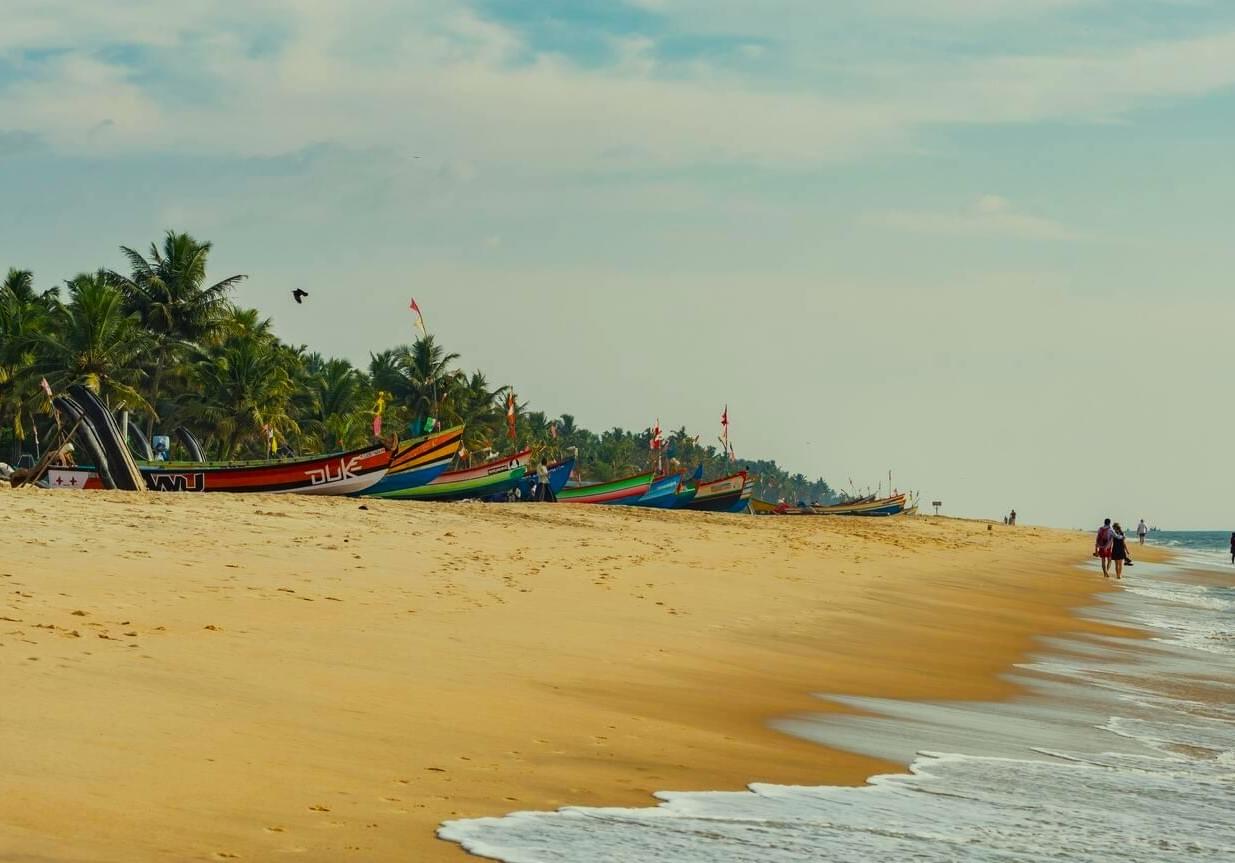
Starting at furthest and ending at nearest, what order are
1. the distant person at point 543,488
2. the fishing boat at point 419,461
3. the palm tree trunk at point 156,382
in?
the palm tree trunk at point 156,382 → the distant person at point 543,488 → the fishing boat at point 419,461

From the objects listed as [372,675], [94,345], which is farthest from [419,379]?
[372,675]

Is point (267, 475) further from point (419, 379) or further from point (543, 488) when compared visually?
point (419, 379)

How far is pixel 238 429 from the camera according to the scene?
64.6 meters

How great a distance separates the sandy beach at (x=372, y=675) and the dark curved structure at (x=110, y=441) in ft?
25.3

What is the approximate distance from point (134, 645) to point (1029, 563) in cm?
4381

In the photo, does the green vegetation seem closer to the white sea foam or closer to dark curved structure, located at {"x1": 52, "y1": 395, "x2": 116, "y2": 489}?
dark curved structure, located at {"x1": 52, "y1": 395, "x2": 116, "y2": 489}

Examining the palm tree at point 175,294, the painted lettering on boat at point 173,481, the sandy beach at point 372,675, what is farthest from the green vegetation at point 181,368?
the sandy beach at point 372,675

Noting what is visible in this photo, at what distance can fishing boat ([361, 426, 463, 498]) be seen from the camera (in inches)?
1640

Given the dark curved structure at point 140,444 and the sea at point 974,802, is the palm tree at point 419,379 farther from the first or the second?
the sea at point 974,802

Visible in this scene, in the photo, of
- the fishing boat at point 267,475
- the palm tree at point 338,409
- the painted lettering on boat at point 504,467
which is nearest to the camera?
the fishing boat at point 267,475

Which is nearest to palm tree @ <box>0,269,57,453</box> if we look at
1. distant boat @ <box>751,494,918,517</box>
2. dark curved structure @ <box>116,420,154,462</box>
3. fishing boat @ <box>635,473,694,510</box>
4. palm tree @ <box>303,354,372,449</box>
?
dark curved structure @ <box>116,420,154,462</box>

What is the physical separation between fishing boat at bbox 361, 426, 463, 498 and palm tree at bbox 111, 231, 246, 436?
23.0 metres

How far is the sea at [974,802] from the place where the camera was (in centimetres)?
614

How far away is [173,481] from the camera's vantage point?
34406 mm
